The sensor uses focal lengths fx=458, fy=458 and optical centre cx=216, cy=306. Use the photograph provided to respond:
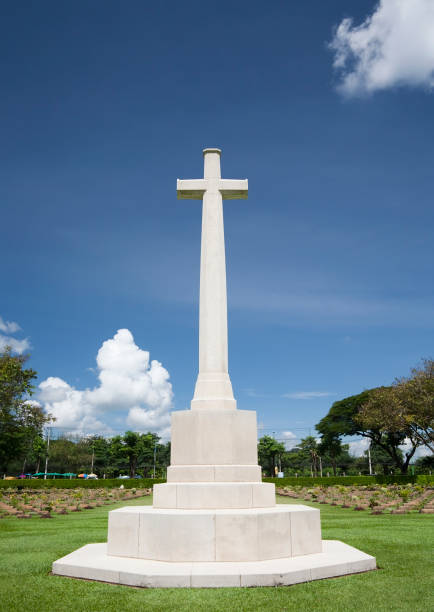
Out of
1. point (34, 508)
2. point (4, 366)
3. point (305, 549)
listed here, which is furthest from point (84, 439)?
point (305, 549)

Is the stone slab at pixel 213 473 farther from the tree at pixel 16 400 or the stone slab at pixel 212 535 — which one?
the tree at pixel 16 400

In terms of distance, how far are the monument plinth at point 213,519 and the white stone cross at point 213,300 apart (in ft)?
0.06

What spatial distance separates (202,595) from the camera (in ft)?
15.9

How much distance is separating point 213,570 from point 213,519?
698 millimetres

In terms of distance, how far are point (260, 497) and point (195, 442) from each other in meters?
1.36

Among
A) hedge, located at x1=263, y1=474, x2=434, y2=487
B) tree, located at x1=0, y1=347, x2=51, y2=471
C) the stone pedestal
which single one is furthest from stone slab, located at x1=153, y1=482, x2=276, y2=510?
hedge, located at x1=263, y1=474, x2=434, y2=487

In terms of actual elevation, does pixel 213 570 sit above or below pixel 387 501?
above

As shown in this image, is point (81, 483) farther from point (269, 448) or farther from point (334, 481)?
point (269, 448)

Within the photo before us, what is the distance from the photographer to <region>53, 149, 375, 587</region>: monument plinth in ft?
18.3

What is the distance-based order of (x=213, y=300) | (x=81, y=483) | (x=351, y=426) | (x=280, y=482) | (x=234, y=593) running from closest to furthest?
(x=234, y=593) < (x=213, y=300) < (x=280, y=482) < (x=81, y=483) < (x=351, y=426)

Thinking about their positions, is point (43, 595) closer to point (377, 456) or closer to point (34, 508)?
point (34, 508)

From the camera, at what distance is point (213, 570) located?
542 centimetres

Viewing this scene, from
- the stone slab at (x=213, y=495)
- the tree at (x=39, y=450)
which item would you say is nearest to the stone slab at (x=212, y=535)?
the stone slab at (x=213, y=495)

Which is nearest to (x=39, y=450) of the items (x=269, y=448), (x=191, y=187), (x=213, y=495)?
(x=269, y=448)
